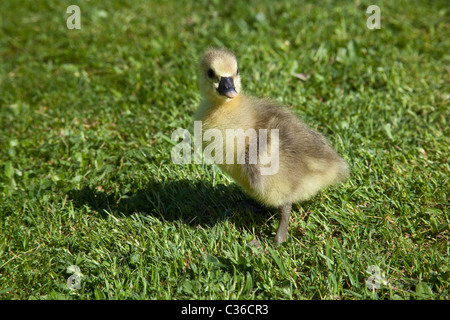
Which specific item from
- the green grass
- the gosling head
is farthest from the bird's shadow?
the gosling head

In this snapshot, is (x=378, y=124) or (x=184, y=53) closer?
(x=378, y=124)

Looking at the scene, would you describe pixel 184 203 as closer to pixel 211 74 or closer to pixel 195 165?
pixel 195 165

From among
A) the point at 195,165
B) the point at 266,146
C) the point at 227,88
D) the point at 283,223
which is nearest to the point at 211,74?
the point at 227,88

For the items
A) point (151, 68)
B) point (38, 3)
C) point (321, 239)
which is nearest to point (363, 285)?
point (321, 239)

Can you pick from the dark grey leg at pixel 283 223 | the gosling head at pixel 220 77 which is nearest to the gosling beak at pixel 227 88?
the gosling head at pixel 220 77

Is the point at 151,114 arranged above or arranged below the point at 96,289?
above

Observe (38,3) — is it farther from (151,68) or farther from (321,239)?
(321,239)

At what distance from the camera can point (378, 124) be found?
4.41 metres

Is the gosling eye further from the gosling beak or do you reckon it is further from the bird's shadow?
the bird's shadow

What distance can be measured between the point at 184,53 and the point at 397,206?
311 cm

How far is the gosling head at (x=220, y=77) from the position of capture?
3201 mm

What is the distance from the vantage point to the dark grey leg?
3287mm

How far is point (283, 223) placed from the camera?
332cm
